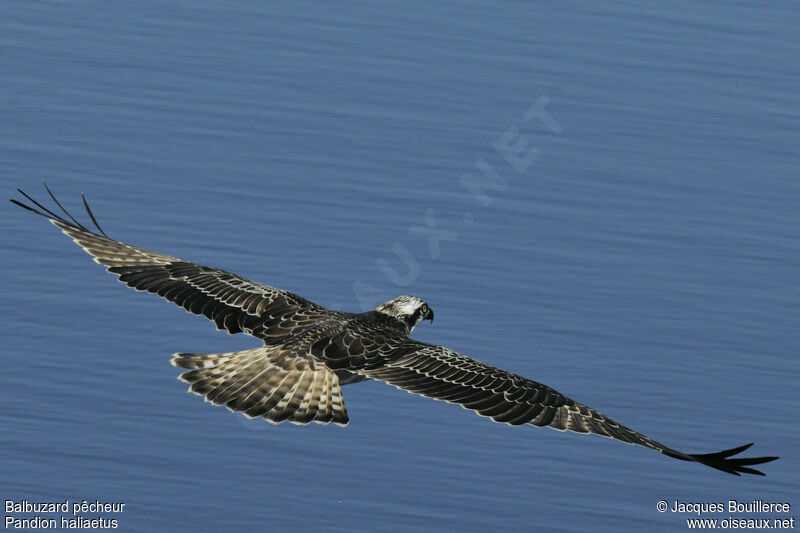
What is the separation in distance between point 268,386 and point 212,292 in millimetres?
1491

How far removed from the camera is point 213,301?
43.7 ft

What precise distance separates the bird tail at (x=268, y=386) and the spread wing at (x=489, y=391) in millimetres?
383

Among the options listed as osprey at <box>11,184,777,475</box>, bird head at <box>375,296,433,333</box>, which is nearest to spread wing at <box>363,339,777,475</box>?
osprey at <box>11,184,777,475</box>

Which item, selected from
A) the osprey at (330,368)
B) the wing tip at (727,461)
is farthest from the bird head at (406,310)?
the wing tip at (727,461)

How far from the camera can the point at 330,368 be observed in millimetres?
12344

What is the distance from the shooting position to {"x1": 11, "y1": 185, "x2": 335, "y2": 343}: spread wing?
42.9ft

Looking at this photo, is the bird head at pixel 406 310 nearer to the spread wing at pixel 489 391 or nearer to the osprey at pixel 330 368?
the osprey at pixel 330 368

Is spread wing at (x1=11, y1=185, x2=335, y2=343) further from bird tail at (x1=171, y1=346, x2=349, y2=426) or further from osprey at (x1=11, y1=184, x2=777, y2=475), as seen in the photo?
bird tail at (x1=171, y1=346, x2=349, y2=426)

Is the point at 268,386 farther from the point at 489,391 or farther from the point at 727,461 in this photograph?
the point at 727,461

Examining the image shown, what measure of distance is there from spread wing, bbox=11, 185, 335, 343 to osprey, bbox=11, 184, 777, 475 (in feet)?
0.03

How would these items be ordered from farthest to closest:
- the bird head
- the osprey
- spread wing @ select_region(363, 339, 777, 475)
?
the bird head → the osprey → spread wing @ select_region(363, 339, 777, 475)

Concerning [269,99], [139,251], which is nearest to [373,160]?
[269,99]

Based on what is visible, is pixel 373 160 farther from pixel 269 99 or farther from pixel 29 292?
pixel 29 292

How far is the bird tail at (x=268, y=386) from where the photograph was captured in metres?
12.0
